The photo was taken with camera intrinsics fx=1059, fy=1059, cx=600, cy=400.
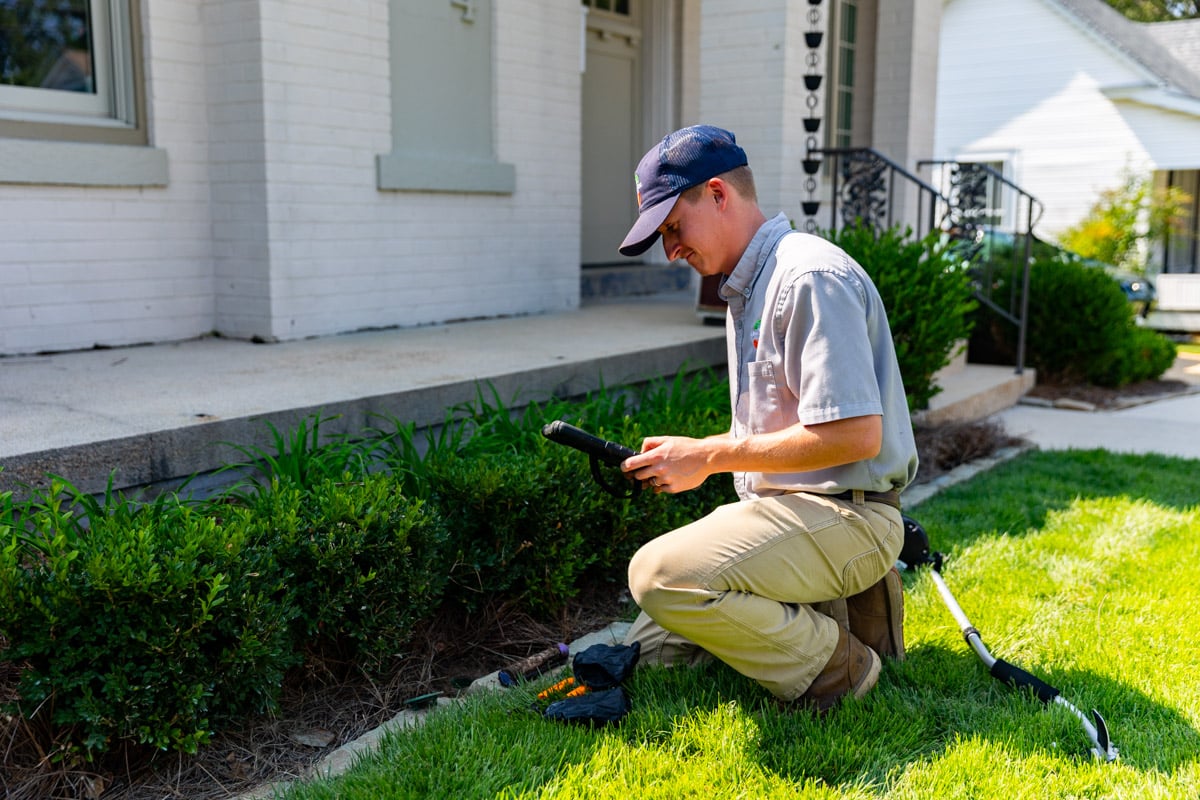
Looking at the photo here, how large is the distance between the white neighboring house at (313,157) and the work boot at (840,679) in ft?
13.3

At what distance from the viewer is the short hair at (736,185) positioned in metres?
2.65

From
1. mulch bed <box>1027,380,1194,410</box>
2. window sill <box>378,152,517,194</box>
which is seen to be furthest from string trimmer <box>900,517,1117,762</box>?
mulch bed <box>1027,380,1194,410</box>

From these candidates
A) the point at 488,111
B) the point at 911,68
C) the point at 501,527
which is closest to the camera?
the point at 501,527

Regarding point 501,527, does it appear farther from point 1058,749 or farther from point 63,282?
point 63,282

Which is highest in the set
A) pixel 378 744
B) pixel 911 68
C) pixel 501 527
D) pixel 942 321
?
pixel 911 68

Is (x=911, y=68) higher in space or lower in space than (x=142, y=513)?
higher

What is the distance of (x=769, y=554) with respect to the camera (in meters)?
2.69

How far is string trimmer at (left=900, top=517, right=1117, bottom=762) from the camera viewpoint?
103 inches

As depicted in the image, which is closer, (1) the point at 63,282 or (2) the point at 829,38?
(1) the point at 63,282

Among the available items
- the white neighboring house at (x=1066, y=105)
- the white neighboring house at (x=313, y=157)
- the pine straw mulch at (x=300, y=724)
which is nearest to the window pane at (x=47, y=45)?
the white neighboring house at (x=313, y=157)

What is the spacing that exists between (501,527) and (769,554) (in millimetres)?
1056

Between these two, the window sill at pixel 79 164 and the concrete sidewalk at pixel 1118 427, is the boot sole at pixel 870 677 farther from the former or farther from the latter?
the window sill at pixel 79 164

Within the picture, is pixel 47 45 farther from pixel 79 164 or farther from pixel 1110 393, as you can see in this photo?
pixel 1110 393

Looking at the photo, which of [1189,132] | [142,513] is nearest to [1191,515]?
[142,513]
